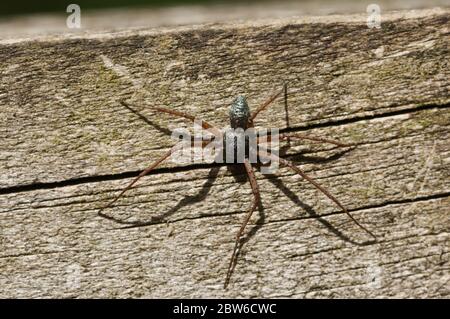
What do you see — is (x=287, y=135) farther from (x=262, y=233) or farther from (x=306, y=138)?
(x=262, y=233)

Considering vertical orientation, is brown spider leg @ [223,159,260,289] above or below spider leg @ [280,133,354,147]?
below

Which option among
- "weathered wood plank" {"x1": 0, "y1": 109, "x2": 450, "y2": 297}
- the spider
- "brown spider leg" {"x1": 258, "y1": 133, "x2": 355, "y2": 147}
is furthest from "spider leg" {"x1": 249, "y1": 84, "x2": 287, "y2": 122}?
"weathered wood plank" {"x1": 0, "y1": 109, "x2": 450, "y2": 297}

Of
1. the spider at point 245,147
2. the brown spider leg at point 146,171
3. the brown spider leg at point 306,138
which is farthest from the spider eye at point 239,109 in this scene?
the brown spider leg at point 146,171

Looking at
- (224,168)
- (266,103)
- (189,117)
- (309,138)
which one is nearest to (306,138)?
(309,138)

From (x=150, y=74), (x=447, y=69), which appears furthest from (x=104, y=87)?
(x=447, y=69)

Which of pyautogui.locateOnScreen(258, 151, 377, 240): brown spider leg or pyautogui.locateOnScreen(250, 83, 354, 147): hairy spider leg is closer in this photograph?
pyautogui.locateOnScreen(258, 151, 377, 240): brown spider leg

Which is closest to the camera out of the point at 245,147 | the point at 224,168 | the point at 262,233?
the point at 262,233

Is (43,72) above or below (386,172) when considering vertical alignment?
above

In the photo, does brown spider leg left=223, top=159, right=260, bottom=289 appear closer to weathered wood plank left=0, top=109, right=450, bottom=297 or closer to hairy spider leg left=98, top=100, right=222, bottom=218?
weathered wood plank left=0, top=109, right=450, bottom=297

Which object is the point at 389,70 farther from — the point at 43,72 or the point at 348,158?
the point at 43,72

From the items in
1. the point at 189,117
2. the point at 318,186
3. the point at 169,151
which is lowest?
the point at 318,186
